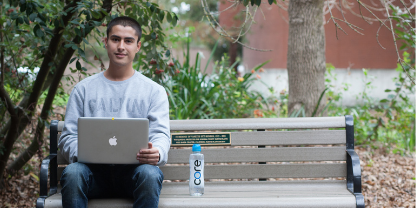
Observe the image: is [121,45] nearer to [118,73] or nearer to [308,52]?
[118,73]

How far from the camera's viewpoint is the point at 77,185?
7.89ft

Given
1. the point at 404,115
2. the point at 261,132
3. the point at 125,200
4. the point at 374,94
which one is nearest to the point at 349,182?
the point at 261,132

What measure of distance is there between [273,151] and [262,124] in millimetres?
224

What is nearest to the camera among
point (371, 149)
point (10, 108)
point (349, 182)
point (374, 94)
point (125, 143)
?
point (125, 143)

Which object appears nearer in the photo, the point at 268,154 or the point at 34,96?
the point at 268,154

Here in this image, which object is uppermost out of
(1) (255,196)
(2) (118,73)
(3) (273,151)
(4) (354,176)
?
(2) (118,73)

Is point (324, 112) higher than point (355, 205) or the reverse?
higher

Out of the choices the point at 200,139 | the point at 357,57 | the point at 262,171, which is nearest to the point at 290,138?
the point at 262,171

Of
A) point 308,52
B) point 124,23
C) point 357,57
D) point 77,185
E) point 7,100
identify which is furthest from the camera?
point 357,57

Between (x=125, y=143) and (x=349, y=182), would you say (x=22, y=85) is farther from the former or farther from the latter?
(x=349, y=182)

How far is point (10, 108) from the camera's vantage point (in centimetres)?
365

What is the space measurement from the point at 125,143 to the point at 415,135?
194 inches

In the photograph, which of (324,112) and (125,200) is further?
(324,112)

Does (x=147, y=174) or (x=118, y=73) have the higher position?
(x=118, y=73)
